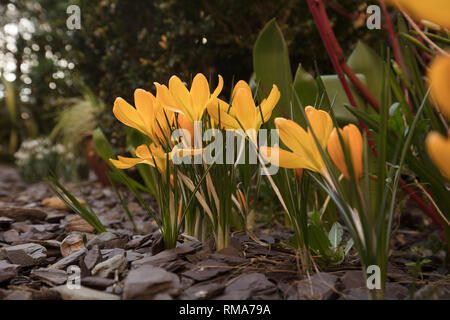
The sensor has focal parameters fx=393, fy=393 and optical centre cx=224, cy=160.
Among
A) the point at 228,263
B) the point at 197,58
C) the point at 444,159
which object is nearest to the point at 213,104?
the point at 228,263

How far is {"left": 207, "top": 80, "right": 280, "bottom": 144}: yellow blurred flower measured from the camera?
594mm

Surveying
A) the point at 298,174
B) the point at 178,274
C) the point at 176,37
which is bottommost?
the point at 178,274

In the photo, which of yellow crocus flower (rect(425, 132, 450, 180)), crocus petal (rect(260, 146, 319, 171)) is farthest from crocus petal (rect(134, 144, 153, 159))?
yellow crocus flower (rect(425, 132, 450, 180))

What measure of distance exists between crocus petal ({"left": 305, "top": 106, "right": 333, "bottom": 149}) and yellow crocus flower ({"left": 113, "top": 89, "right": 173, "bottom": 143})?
25 centimetres

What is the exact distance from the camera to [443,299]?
0.49 m

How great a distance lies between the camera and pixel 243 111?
60 centimetres

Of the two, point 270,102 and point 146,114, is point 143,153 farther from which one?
point 270,102

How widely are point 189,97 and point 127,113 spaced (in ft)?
0.37

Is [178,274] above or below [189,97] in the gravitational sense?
below

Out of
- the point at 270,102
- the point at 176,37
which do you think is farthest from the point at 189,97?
the point at 176,37

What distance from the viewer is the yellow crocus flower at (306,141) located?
0.52 m

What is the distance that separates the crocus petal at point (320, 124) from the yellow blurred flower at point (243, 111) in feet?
0.31
